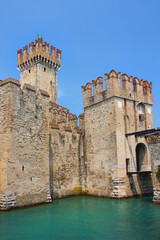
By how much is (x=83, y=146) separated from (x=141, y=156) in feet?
15.4

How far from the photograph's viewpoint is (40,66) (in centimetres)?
3591

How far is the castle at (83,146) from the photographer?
12672 millimetres

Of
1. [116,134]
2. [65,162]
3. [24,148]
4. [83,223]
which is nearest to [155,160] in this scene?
[116,134]

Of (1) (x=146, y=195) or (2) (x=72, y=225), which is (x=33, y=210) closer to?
(2) (x=72, y=225)

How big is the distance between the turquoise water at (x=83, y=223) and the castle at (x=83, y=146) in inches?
55.6

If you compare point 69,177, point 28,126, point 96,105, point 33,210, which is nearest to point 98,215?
point 33,210

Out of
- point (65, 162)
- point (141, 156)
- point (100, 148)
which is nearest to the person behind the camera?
point (100, 148)

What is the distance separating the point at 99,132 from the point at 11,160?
7.83 m

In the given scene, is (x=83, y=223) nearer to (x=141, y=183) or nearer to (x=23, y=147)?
(x=23, y=147)

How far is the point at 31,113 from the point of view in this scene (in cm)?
1395

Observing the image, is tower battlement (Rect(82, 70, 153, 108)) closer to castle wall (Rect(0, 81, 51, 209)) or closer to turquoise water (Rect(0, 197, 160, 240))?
castle wall (Rect(0, 81, 51, 209))

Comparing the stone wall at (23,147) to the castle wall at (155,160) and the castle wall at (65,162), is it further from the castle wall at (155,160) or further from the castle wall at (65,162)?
the castle wall at (155,160)

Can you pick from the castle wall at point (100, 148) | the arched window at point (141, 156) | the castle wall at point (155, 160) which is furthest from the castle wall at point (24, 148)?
the arched window at point (141, 156)

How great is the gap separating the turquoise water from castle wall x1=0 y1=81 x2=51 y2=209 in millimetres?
859
